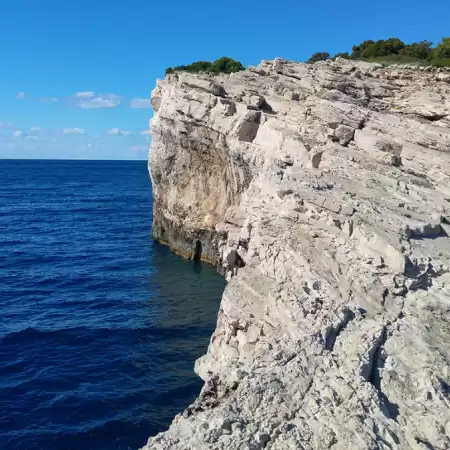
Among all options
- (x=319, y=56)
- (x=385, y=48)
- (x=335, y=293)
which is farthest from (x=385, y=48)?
(x=335, y=293)

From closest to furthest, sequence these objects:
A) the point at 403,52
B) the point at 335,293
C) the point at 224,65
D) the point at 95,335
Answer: the point at 335,293, the point at 95,335, the point at 403,52, the point at 224,65

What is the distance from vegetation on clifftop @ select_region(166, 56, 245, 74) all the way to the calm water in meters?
24.2

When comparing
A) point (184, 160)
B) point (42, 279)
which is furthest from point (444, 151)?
point (42, 279)

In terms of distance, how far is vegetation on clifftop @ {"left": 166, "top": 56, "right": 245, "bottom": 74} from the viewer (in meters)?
63.0

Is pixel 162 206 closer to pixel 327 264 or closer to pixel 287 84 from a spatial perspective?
pixel 287 84

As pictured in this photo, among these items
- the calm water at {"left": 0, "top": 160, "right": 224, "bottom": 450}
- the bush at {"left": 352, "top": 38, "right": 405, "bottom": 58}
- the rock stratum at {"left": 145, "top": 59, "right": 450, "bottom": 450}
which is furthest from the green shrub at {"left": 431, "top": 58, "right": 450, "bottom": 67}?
the calm water at {"left": 0, "top": 160, "right": 224, "bottom": 450}

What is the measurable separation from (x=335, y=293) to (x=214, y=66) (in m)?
54.3

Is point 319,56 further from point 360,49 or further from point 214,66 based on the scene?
point 214,66

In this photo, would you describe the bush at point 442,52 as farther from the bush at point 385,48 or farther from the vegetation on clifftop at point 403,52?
the bush at point 385,48

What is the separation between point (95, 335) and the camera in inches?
1131

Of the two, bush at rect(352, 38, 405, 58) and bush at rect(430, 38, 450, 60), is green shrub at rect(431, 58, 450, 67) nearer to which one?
bush at rect(430, 38, 450, 60)

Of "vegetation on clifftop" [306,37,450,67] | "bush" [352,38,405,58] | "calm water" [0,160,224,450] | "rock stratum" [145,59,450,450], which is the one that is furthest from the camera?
"bush" [352,38,405,58]

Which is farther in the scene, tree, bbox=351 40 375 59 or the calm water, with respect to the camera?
tree, bbox=351 40 375 59

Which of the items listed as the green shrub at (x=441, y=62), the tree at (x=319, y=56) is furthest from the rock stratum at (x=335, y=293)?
the tree at (x=319, y=56)
